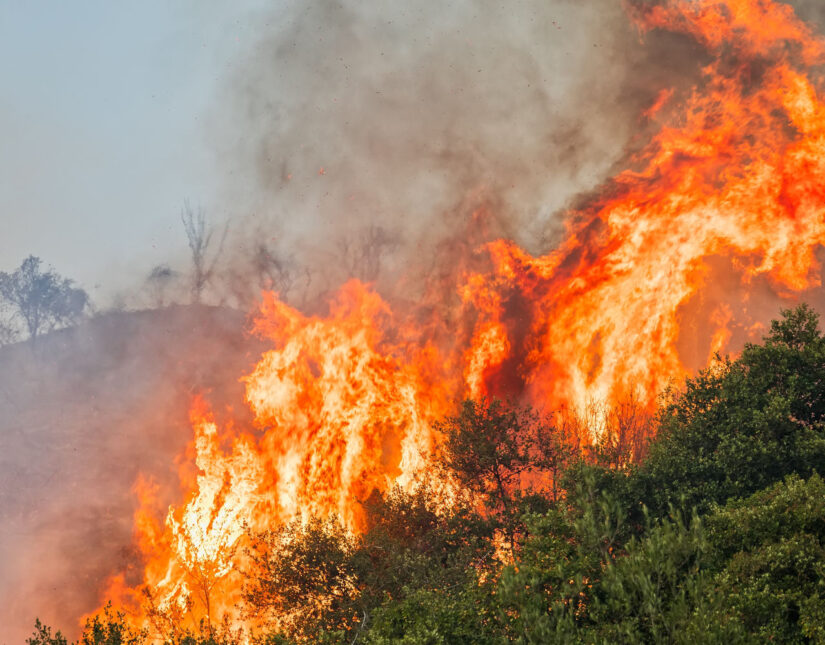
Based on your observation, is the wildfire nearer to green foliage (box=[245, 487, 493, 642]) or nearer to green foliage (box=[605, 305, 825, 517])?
green foliage (box=[245, 487, 493, 642])

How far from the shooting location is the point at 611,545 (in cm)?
2367

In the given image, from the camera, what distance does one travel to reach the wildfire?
1750 inches

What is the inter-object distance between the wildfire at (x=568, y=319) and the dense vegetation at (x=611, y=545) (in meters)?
14.5

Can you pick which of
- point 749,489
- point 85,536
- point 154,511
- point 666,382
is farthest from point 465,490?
point 85,536

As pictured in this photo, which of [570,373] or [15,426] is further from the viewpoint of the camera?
[15,426]

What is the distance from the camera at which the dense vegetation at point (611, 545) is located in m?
16.2

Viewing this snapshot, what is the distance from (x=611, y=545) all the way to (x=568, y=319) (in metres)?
29.7

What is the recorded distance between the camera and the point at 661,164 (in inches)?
1852

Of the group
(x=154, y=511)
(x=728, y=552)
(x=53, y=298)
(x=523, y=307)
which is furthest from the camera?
(x=53, y=298)

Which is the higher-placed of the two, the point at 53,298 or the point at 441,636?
the point at 53,298

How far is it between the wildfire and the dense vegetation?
570 inches

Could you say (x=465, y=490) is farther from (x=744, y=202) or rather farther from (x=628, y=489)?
(x=744, y=202)

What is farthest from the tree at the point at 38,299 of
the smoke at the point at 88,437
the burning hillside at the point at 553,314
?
the burning hillside at the point at 553,314

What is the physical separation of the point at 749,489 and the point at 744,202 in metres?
29.0
